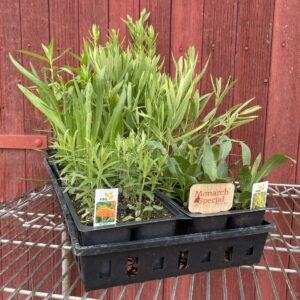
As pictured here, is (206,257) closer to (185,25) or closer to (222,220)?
(222,220)

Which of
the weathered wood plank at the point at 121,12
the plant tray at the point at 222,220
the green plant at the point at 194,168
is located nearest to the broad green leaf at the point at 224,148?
the green plant at the point at 194,168

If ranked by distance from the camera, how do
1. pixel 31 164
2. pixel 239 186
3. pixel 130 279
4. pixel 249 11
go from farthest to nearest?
pixel 31 164 → pixel 249 11 → pixel 239 186 → pixel 130 279

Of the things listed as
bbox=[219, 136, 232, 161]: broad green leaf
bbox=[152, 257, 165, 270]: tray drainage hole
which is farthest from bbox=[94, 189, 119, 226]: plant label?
bbox=[219, 136, 232, 161]: broad green leaf

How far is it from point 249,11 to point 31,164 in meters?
0.93

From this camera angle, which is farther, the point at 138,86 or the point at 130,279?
the point at 138,86

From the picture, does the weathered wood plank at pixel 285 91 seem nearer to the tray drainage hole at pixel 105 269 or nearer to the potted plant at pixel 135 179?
the potted plant at pixel 135 179

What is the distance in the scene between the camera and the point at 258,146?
3.97ft

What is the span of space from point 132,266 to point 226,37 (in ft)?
2.70

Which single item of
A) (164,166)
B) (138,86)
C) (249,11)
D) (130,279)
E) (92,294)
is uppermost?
(249,11)

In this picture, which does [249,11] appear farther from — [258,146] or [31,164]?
[31,164]

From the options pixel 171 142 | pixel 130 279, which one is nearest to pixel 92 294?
pixel 130 279

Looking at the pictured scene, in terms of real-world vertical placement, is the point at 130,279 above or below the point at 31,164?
below

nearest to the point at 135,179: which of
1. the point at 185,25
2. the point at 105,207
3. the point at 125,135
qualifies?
the point at 105,207

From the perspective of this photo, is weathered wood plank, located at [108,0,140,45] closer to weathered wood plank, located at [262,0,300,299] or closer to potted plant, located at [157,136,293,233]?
weathered wood plank, located at [262,0,300,299]
